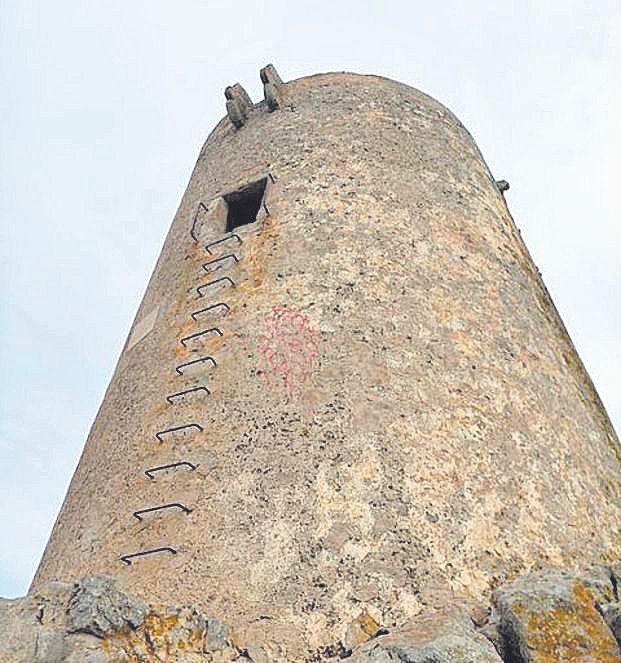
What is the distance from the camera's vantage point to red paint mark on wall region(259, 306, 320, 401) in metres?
4.78

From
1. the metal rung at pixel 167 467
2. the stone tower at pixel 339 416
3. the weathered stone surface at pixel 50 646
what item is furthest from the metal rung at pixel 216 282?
the weathered stone surface at pixel 50 646

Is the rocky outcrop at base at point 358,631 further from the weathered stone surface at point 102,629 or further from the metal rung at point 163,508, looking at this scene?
the metal rung at point 163,508

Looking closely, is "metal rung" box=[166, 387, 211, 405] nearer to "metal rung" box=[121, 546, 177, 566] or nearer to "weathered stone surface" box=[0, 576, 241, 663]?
"metal rung" box=[121, 546, 177, 566]

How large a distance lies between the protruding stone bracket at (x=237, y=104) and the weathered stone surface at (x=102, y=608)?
5.09 meters

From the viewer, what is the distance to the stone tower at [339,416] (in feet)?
13.0

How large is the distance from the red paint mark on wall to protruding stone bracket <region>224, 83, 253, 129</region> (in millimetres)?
3122

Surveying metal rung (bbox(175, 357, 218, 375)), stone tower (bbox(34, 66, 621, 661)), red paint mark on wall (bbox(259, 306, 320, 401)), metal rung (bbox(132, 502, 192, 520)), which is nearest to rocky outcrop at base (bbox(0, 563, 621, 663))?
stone tower (bbox(34, 66, 621, 661))

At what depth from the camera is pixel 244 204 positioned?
22.2ft

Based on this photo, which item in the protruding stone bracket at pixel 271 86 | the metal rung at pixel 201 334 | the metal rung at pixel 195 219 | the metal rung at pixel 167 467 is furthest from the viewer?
the protruding stone bracket at pixel 271 86

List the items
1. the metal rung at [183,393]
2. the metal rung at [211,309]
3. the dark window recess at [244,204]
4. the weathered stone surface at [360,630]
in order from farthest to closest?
the dark window recess at [244,204] → the metal rung at [211,309] → the metal rung at [183,393] → the weathered stone surface at [360,630]

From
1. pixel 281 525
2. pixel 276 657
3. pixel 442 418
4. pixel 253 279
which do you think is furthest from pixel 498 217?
pixel 276 657

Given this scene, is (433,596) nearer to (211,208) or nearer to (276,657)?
(276,657)

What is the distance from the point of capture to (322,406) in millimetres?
4566

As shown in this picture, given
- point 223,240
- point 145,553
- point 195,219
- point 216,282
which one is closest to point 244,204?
point 195,219
